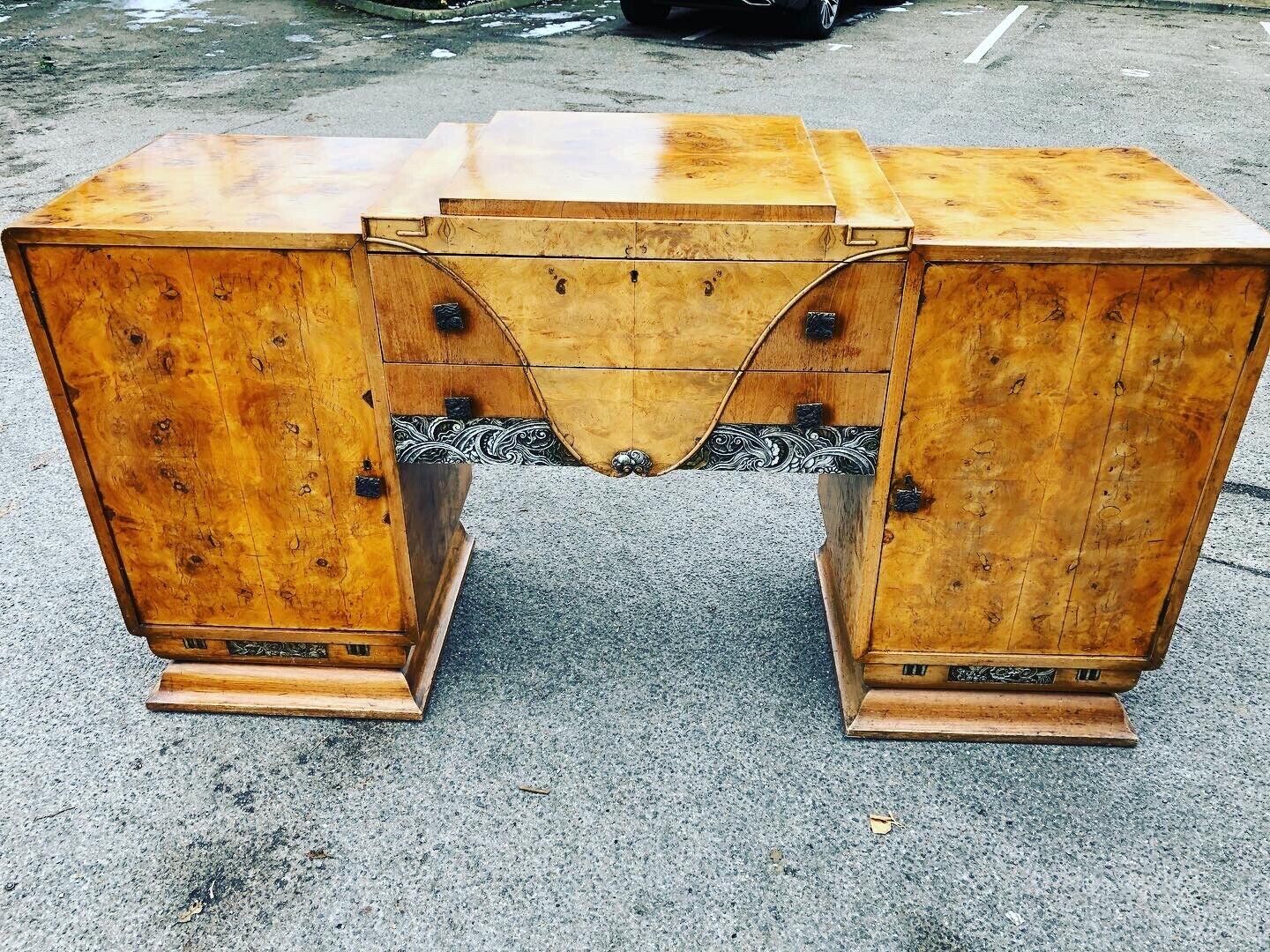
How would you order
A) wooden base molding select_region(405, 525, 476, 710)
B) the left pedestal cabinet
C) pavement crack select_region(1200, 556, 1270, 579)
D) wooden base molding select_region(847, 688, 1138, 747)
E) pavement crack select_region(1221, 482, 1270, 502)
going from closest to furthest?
the left pedestal cabinet, wooden base molding select_region(847, 688, 1138, 747), wooden base molding select_region(405, 525, 476, 710), pavement crack select_region(1200, 556, 1270, 579), pavement crack select_region(1221, 482, 1270, 502)

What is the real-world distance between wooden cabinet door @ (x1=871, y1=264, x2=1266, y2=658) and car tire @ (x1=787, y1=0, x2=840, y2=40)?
8.17 m

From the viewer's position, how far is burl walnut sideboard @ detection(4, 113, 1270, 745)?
1.78 meters

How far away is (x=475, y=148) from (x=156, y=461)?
0.97 m

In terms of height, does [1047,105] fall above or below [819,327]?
below

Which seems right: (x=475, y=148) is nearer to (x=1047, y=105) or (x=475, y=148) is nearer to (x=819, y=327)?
(x=819, y=327)

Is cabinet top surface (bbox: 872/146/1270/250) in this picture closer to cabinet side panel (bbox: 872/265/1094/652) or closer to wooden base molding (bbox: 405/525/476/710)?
cabinet side panel (bbox: 872/265/1094/652)

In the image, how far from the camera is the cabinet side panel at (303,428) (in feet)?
6.08

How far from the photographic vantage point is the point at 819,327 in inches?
71.5

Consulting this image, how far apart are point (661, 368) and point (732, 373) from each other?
14cm

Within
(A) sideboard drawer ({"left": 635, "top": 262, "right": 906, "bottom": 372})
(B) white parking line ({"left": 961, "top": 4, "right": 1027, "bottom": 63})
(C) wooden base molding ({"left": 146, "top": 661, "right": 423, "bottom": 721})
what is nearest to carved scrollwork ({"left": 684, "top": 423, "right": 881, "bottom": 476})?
(A) sideboard drawer ({"left": 635, "top": 262, "right": 906, "bottom": 372})

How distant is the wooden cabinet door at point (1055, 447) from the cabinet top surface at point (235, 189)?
47.5 inches

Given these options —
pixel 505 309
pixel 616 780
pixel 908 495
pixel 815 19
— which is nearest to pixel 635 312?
pixel 505 309

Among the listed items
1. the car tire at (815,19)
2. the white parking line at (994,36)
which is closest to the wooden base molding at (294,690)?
the white parking line at (994,36)

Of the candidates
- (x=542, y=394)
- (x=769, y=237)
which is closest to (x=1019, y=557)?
(x=769, y=237)
